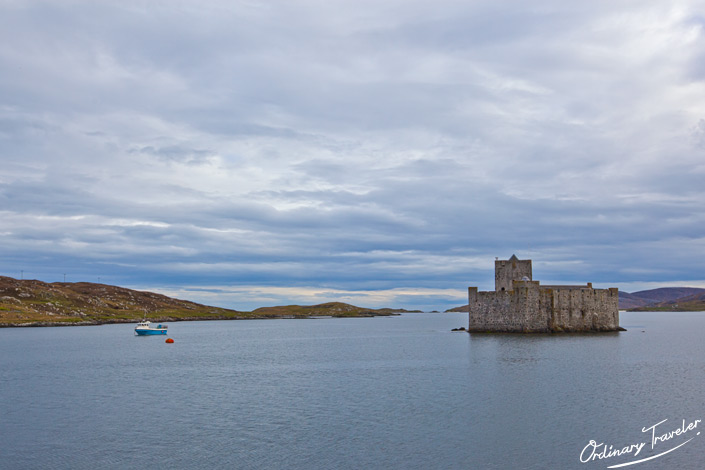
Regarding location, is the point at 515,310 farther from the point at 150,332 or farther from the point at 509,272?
the point at 150,332

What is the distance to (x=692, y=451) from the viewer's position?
2520cm

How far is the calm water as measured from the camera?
2589 cm

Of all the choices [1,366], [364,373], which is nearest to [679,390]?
[364,373]

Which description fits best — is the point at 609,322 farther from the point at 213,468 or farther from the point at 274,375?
the point at 213,468

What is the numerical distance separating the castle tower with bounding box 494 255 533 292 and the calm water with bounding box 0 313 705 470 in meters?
22.0

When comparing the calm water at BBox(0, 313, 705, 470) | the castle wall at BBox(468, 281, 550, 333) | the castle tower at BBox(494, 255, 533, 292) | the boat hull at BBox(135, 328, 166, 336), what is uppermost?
the castle tower at BBox(494, 255, 533, 292)

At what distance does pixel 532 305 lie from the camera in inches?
3248

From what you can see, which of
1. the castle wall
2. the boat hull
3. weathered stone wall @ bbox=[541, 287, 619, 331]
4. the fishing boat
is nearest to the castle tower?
the castle wall

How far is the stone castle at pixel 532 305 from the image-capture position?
82.5 metres

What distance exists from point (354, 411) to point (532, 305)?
53716 mm

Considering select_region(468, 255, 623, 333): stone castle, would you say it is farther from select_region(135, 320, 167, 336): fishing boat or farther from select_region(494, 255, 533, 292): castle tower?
select_region(135, 320, 167, 336): fishing boat

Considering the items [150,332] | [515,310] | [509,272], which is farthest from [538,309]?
[150,332]

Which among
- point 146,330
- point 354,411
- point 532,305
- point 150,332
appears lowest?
point 150,332

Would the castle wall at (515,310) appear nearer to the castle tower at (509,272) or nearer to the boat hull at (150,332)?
the castle tower at (509,272)
